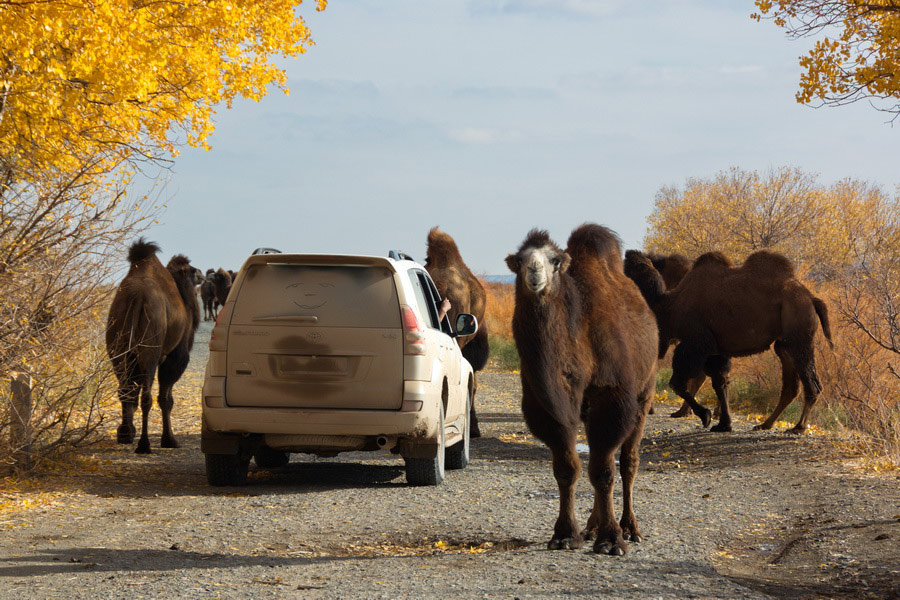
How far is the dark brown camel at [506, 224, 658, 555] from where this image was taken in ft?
22.4

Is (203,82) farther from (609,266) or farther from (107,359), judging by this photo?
(609,266)

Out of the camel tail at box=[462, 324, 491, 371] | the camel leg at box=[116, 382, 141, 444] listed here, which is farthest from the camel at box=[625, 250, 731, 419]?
the camel leg at box=[116, 382, 141, 444]

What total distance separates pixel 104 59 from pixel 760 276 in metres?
9.06

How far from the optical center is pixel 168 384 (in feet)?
43.4

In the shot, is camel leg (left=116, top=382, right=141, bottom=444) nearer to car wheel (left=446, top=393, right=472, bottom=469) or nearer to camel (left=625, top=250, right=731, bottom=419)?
car wheel (left=446, top=393, right=472, bottom=469)

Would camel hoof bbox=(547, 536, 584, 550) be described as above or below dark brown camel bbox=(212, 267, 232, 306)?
below

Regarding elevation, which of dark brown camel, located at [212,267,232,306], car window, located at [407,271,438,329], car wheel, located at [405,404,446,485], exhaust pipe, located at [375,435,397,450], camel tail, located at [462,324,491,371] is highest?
dark brown camel, located at [212,267,232,306]

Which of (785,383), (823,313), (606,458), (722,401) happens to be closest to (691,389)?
(722,401)

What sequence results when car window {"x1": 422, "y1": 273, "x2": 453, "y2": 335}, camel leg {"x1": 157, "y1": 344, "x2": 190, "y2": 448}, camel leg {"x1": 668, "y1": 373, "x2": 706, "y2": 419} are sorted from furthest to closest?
camel leg {"x1": 668, "y1": 373, "x2": 706, "y2": 419} < camel leg {"x1": 157, "y1": 344, "x2": 190, "y2": 448} < car window {"x1": 422, "y1": 273, "x2": 453, "y2": 335}

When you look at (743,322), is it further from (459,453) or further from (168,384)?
(168,384)

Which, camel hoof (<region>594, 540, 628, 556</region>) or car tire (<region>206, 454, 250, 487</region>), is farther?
car tire (<region>206, 454, 250, 487</region>)

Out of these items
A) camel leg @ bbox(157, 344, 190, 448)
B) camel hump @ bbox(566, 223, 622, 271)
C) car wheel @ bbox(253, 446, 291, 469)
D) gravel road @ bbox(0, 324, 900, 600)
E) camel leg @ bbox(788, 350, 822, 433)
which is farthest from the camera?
camel leg @ bbox(788, 350, 822, 433)

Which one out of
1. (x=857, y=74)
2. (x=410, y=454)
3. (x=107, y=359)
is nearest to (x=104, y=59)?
(x=107, y=359)

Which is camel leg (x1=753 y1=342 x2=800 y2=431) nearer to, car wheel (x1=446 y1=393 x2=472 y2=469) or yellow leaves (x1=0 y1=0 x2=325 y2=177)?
car wheel (x1=446 y1=393 x2=472 y2=469)
